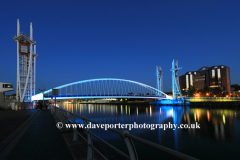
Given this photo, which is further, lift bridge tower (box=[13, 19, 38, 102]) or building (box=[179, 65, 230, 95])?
building (box=[179, 65, 230, 95])

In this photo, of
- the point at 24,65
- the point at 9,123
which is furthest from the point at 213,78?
the point at 9,123

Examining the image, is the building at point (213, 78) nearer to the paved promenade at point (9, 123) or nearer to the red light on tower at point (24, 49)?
the red light on tower at point (24, 49)

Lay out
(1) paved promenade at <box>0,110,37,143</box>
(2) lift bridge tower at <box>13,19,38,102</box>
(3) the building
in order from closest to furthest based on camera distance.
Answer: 1. (1) paved promenade at <box>0,110,37,143</box>
2. (2) lift bridge tower at <box>13,19,38,102</box>
3. (3) the building

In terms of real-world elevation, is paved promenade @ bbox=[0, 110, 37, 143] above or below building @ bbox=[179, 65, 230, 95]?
below

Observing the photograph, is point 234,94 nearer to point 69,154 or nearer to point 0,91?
point 0,91

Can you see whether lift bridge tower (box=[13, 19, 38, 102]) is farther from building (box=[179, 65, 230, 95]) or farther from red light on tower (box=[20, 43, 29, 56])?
building (box=[179, 65, 230, 95])

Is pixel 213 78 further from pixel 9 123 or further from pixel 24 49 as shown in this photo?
pixel 9 123

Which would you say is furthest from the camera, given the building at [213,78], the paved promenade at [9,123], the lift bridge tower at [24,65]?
the building at [213,78]

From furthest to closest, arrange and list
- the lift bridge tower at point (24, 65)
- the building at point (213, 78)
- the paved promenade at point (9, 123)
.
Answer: the building at point (213, 78) < the lift bridge tower at point (24, 65) < the paved promenade at point (9, 123)

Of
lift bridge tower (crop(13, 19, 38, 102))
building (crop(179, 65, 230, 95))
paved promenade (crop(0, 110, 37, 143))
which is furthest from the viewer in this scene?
building (crop(179, 65, 230, 95))

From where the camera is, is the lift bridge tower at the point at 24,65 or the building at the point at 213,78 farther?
the building at the point at 213,78

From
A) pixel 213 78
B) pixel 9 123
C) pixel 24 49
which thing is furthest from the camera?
pixel 213 78

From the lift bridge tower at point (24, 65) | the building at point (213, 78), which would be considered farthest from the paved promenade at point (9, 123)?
the building at point (213, 78)

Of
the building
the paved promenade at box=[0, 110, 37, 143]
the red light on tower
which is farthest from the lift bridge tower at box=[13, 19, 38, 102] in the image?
the building
